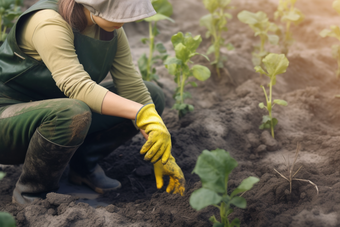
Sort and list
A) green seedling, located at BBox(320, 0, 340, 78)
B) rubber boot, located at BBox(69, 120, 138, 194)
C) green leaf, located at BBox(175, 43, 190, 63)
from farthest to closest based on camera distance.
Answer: green seedling, located at BBox(320, 0, 340, 78)
green leaf, located at BBox(175, 43, 190, 63)
rubber boot, located at BBox(69, 120, 138, 194)

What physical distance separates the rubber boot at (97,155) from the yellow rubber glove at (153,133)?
0.47 metres

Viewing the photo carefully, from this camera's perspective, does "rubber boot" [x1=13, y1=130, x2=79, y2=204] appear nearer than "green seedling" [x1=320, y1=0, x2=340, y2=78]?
Yes

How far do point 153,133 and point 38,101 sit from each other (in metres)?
0.60

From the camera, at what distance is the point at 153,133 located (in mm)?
1529

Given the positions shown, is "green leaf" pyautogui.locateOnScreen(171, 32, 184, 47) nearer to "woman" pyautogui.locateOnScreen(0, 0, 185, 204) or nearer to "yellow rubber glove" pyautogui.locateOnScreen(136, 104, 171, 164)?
"woman" pyautogui.locateOnScreen(0, 0, 185, 204)

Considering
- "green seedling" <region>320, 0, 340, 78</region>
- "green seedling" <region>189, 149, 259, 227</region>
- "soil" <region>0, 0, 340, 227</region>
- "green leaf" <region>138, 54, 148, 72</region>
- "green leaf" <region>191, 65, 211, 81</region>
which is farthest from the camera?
"green leaf" <region>138, 54, 148, 72</region>

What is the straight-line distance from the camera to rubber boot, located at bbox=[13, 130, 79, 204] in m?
1.57

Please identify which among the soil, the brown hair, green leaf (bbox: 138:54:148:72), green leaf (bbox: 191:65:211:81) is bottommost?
the soil

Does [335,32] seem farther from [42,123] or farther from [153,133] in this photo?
[42,123]

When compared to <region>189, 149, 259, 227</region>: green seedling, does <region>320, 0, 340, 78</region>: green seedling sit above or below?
below

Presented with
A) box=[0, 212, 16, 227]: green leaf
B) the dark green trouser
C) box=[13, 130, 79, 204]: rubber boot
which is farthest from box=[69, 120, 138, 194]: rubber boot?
box=[0, 212, 16, 227]: green leaf

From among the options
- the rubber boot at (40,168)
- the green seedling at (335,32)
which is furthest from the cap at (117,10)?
the green seedling at (335,32)

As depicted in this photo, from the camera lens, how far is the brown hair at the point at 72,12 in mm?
1564

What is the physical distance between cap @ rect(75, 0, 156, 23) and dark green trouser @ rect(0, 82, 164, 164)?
1.38 feet
